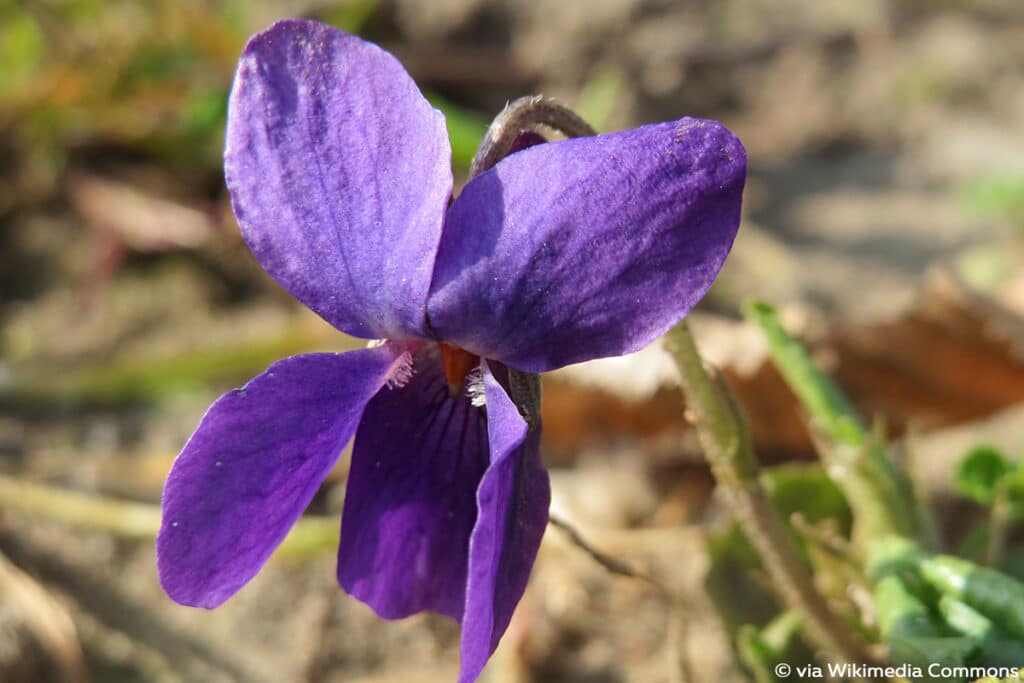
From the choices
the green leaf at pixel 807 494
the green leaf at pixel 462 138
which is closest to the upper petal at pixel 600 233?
the green leaf at pixel 807 494

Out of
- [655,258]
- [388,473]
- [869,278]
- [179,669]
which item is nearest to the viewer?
[655,258]

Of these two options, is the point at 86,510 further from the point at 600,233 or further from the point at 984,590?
the point at 984,590

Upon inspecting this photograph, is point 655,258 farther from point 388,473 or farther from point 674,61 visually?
point 674,61

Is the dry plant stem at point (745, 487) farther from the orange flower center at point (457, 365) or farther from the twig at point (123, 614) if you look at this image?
the twig at point (123, 614)

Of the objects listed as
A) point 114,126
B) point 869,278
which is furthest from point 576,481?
point 114,126

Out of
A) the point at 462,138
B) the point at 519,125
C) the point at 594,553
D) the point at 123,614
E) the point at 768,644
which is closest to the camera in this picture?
the point at 519,125

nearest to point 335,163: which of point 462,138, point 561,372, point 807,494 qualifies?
point 807,494
